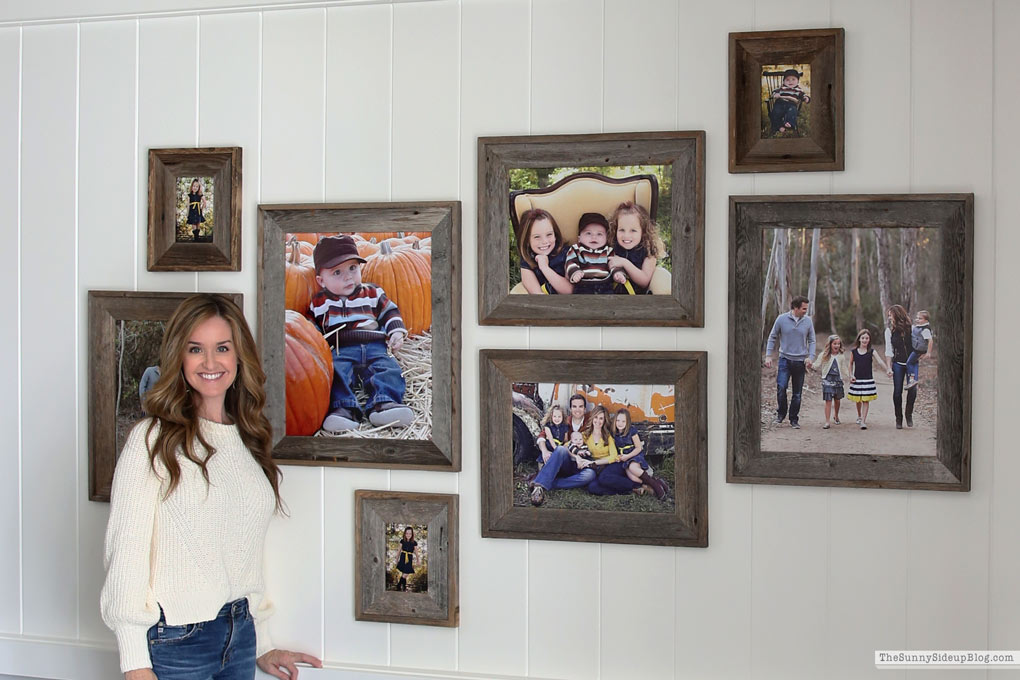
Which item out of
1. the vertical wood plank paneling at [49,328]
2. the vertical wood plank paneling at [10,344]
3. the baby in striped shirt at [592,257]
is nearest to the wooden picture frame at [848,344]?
the baby in striped shirt at [592,257]

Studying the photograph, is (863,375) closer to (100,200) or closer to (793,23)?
(793,23)

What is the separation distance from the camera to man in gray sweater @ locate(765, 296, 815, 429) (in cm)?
194

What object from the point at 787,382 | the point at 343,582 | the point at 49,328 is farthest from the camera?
the point at 49,328

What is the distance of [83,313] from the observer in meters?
2.25

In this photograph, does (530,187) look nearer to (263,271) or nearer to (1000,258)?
(263,271)

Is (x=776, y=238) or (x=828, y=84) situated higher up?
(x=828, y=84)

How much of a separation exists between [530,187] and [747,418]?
0.69 meters

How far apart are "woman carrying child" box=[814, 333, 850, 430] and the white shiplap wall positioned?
0.19 metres

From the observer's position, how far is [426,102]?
2.08 meters

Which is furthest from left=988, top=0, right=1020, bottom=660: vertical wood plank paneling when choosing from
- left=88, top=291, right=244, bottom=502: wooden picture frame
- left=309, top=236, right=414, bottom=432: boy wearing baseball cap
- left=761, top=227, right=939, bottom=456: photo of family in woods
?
left=88, top=291, right=244, bottom=502: wooden picture frame

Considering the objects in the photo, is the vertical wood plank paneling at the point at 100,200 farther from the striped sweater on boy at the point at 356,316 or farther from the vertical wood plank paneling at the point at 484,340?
the vertical wood plank paneling at the point at 484,340

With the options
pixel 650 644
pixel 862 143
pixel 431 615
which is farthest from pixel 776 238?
pixel 431 615

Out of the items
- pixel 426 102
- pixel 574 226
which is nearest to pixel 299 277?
pixel 426 102

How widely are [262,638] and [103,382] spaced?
2.38ft
